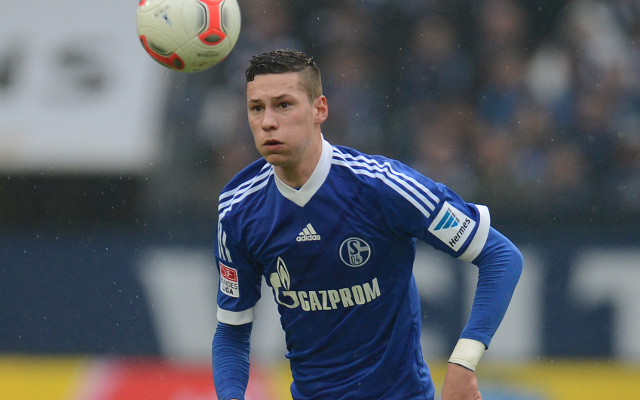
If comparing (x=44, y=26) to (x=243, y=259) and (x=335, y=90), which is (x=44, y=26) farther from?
(x=243, y=259)

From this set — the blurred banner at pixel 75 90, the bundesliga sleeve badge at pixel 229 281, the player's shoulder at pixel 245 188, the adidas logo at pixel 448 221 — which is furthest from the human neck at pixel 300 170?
the blurred banner at pixel 75 90

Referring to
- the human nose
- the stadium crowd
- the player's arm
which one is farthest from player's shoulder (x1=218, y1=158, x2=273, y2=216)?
the stadium crowd

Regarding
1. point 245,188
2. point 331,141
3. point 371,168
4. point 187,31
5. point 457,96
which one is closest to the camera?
point 371,168

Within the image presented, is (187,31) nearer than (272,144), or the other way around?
(272,144)

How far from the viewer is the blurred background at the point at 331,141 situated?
8.21 m

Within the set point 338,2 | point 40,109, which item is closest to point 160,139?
point 40,109

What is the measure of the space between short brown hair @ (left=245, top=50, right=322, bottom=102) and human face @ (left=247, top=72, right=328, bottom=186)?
0.02 meters

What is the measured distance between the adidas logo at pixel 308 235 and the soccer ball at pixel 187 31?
1.15m

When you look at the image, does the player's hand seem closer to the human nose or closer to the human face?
the human face

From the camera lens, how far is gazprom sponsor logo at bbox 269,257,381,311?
389 cm

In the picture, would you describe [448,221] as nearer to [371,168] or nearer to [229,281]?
[371,168]

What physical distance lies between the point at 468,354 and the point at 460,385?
0.13 metres

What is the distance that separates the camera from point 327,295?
12.8ft

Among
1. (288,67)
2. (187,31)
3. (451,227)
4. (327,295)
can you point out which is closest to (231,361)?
(327,295)
